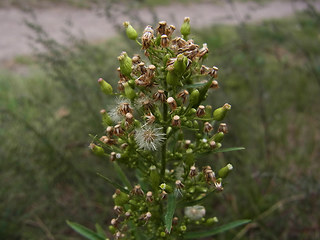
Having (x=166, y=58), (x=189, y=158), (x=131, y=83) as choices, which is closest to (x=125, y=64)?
(x=131, y=83)

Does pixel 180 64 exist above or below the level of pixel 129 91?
above

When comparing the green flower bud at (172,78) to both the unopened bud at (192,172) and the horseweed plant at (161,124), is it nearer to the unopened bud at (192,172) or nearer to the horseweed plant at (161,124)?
the horseweed plant at (161,124)

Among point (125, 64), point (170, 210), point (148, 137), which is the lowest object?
point (170, 210)

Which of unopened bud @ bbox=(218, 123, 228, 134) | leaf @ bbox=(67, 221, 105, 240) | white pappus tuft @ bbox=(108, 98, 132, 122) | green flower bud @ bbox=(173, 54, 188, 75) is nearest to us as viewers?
green flower bud @ bbox=(173, 54, 188, 75)

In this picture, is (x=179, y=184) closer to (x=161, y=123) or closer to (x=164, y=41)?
(x=161, y=123)

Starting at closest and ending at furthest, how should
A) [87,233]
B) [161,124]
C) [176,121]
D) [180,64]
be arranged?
1. [180,64]
2. [176,121]
3. [161,124]
4. [87,233]

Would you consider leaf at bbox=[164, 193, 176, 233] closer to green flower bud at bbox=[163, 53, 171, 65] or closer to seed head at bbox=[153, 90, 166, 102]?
seed head at bbox=[153, 90, 166, 102]

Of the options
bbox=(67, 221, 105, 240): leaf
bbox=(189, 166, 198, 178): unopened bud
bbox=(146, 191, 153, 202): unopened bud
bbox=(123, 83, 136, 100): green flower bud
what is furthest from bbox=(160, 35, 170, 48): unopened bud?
bbox=(67, 221, 105, 240): leaf
